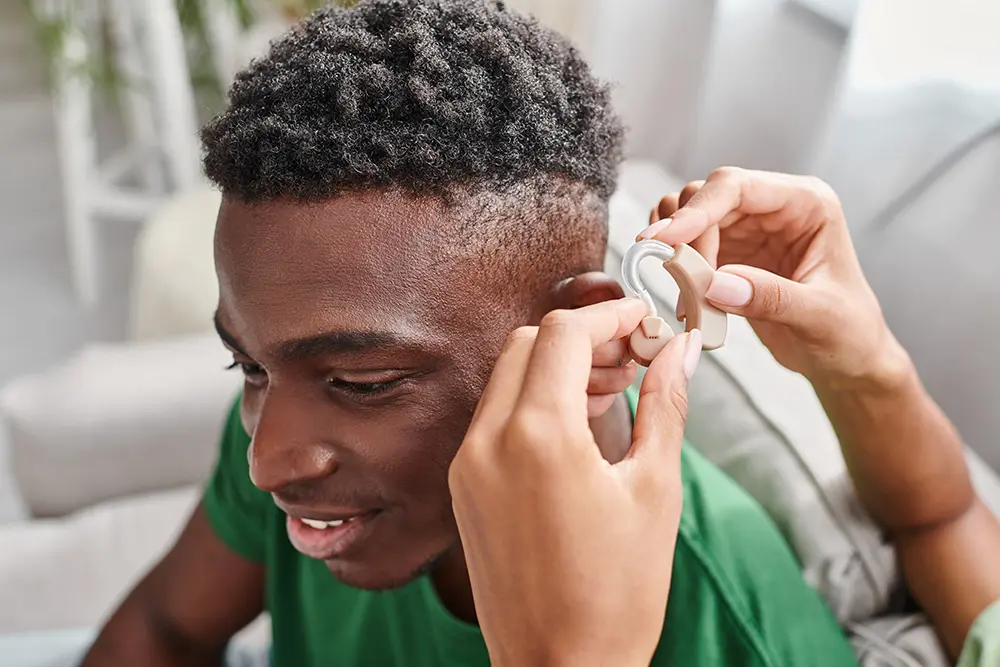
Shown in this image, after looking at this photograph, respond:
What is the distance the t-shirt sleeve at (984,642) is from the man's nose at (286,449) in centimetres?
50

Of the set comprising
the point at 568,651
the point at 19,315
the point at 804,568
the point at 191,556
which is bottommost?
the point at 19,315

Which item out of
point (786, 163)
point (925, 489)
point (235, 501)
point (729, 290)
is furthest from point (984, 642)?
point (786, 163)

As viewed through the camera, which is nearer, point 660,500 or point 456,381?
point 660,500

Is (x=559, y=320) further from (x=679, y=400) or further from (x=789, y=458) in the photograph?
(x=789, y=458)

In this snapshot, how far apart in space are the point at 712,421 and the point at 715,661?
0.32m

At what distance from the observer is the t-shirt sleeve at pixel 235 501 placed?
92 cm

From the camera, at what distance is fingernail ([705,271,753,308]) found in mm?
573

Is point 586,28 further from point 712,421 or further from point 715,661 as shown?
point 715,661

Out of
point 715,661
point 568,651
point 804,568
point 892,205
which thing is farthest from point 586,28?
point 568,651

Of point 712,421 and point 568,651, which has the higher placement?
point 568,651

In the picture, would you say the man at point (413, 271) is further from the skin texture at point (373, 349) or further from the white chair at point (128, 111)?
the white chair at point (128, 111)

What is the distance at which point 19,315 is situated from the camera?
2760 millimetres

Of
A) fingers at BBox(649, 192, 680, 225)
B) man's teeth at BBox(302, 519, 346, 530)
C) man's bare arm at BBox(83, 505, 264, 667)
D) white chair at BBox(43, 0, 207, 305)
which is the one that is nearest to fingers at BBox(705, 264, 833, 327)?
fingers at BBox(649, 192, 680, 225)

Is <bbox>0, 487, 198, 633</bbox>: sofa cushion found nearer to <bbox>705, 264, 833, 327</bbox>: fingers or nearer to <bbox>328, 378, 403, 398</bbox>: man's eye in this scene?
<bbox>328, 378, 403, 398</bbox>: man's eye
